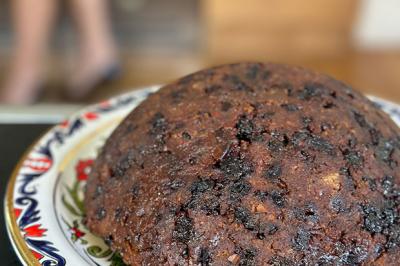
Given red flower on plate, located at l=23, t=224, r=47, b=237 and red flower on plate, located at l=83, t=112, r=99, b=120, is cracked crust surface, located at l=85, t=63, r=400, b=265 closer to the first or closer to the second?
red flower on plate, located at l=23, t=224, r=47, b=237

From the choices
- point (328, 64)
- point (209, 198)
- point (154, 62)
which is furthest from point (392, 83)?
point (209, 198)

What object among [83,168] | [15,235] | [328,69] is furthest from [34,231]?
[328,69]

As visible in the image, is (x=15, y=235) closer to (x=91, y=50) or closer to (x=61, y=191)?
(x=61, y=191)

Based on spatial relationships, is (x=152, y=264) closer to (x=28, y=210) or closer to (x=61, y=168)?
(x=28, y=210)

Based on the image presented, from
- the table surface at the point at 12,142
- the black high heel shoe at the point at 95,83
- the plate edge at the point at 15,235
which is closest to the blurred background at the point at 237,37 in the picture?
the black high heel shoe at the point at 95,83

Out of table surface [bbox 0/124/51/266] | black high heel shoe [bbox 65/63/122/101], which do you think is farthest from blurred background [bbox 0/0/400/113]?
table surface [bbox 0/124/51/266]
